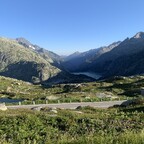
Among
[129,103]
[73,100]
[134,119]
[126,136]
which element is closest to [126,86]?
[73,100]

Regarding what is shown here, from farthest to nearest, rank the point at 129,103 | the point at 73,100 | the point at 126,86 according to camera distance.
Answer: the point at 126,86, the point at 73,100, the point at 129,103

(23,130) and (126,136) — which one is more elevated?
(126,136)

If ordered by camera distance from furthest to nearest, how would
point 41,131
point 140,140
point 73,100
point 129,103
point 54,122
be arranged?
point 73,100 < point 129,103 < point 54,122 < point 41,131 < point 140,140

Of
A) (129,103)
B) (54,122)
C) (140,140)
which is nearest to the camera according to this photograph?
(140,140)

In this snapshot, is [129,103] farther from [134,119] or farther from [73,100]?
[73,100]

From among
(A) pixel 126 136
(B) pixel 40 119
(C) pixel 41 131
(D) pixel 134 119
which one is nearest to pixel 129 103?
(D) pixel 134 119

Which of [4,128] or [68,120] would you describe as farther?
[68,120]

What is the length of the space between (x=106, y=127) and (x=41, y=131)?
4765 millimetres

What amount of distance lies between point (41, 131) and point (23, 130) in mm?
1315

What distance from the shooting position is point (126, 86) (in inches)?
5645

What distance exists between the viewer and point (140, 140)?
880cm

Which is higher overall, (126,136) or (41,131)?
(126,136)

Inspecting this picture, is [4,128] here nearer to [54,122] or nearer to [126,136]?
[54,122]

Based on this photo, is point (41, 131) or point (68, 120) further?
point (68, 120)
